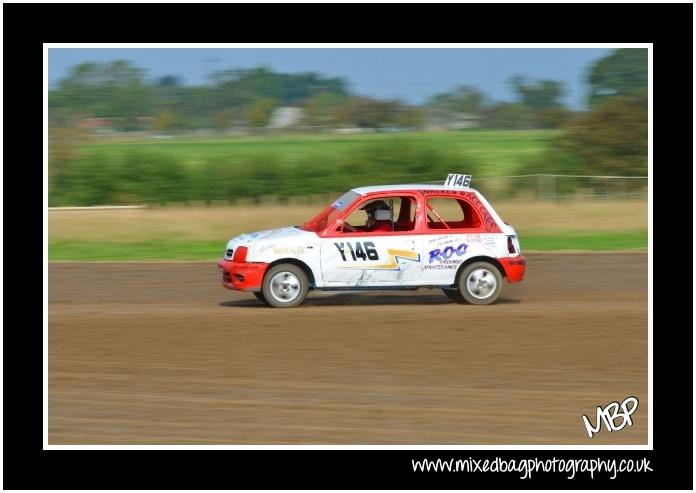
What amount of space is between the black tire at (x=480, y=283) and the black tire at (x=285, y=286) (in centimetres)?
213

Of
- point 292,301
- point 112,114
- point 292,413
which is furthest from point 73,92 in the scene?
point 292,413

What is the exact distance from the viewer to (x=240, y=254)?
13.2 m

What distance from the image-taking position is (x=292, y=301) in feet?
43.7

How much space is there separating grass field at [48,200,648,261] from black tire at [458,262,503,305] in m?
8.04

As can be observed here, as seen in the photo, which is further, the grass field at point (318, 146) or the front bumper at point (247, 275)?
the grass field at point (318, 146)

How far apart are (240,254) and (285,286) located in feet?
2.41

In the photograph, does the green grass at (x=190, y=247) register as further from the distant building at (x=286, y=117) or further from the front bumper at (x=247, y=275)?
the distant building at (x=286, y=117)

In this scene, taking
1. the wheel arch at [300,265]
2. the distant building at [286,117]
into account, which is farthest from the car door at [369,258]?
the distant building at [286,117]

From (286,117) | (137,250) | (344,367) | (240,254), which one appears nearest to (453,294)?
(240,254)

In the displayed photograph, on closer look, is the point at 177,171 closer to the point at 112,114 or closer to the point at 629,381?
the point at 112,114

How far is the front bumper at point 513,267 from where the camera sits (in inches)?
529

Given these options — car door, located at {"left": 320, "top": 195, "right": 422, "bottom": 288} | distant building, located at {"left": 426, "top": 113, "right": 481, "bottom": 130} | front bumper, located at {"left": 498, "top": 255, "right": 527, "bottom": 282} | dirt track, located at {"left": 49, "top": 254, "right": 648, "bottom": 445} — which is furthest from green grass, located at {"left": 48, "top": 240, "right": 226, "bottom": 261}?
distant building, located at {"left": 426, "top": 113, "right": 481, "bottom": 130}

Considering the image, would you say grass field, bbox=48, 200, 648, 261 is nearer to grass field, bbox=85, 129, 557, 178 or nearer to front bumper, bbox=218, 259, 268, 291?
grass field, bbox=85, 129, 557, 178

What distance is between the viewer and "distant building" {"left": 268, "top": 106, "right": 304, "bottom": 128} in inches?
1233
